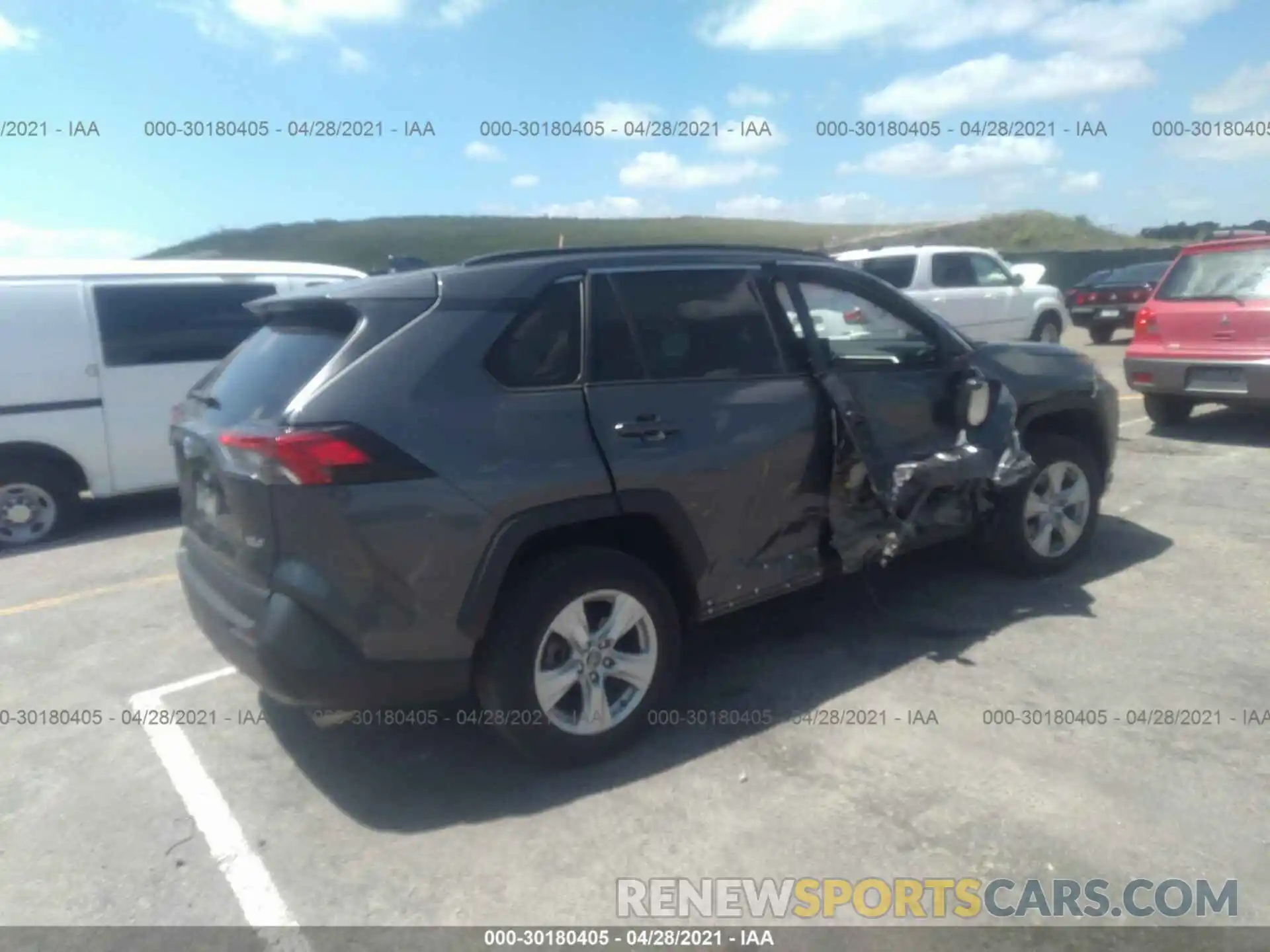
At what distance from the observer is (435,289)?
3.50 m

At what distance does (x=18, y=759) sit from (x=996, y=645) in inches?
165

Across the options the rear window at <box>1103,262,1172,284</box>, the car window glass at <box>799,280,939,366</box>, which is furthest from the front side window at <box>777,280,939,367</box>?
the rear window at <box>1103,262,1172,284</box>

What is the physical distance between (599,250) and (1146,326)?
23.3ft

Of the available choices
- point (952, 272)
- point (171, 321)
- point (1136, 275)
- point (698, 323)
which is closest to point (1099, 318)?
point (1136, 275)

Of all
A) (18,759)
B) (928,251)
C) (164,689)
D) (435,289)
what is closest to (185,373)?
(164,689)

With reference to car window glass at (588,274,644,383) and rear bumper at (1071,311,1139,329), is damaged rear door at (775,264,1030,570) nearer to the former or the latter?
car window glass at (588,274,644,383)

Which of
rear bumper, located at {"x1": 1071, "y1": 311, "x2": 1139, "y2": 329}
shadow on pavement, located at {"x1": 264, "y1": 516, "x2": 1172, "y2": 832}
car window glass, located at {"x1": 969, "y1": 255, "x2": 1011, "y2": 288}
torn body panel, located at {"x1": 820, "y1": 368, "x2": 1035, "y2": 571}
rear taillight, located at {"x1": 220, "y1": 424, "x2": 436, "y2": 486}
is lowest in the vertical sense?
shadow on pavement, located at {"x1": 264, "y1": 516, "x2": 1172, "y2": 832}

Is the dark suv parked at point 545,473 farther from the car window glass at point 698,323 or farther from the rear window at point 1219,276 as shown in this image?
the rear window at point 1219,276

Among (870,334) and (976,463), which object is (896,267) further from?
(976,463)

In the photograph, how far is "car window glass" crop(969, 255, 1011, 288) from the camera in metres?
13.4

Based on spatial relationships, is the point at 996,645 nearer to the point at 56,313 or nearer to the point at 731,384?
the point at 731,384

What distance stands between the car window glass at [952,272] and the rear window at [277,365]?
418 inches
